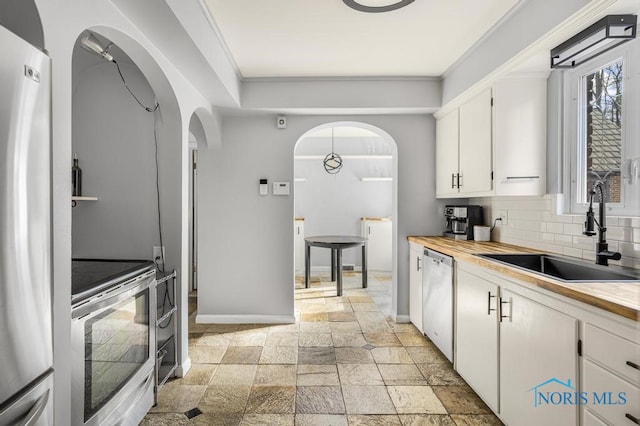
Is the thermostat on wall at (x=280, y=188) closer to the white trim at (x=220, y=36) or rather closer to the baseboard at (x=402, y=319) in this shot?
the white trim at (x=220, y=36)

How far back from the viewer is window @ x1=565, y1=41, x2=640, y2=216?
6.65ft

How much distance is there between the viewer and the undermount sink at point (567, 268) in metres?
1.83

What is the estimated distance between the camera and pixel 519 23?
2.26 metres

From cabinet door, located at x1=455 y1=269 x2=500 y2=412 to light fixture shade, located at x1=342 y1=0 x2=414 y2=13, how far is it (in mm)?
1764

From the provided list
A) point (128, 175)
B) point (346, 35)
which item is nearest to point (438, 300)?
point (346, 35)

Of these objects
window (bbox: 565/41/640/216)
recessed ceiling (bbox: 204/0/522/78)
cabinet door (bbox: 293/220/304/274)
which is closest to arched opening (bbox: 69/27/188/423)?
recessed ceiling (bbox: 204/0/522/78)

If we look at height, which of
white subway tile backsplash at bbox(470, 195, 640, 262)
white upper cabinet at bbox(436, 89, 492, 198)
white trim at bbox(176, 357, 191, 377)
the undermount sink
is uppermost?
white upper cabinet at bbox(436, 89, 492, 198)

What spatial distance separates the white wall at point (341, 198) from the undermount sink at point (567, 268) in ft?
14.8

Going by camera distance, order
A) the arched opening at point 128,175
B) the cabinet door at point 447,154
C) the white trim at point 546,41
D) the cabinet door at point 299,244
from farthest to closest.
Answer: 1. the cabinet door at point 299,244
2. the cabinet door at point 447,154
3. the arched opening at point 128,175
4. the white trim at point 546,41

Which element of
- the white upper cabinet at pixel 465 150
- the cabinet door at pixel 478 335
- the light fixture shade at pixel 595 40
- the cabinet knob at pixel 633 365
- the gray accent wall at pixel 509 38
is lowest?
the cabinet door at pixel 478 335

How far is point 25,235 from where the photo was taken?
3.53 feet

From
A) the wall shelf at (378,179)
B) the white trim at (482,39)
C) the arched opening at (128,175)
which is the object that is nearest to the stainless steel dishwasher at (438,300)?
the white trim at (482,39)

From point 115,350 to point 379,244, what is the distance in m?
5.21

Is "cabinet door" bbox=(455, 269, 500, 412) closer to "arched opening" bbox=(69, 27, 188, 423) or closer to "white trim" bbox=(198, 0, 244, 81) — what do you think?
"arched opening" bbox=(69, 27, 188, 423)
